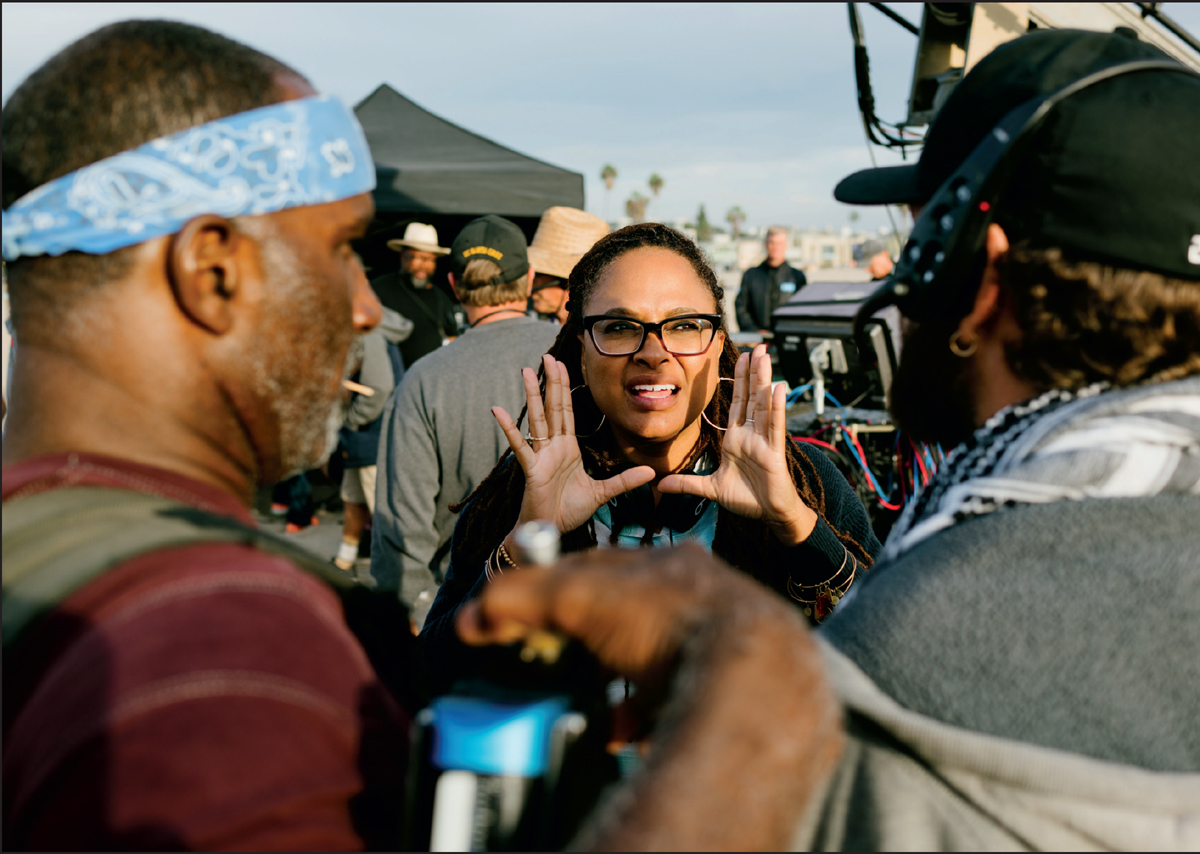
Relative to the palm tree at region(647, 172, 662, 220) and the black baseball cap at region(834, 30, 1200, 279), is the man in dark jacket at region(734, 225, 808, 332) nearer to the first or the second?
the black baseball cap at region(834, 30, 1200, 279)

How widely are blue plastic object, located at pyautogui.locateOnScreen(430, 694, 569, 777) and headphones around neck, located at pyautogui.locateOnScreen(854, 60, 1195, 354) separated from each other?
2.95ft

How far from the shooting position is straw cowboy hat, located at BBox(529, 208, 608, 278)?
16.6 feet

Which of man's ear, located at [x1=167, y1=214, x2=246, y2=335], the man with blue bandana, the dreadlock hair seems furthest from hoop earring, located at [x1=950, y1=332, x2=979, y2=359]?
man's ear, located at [x1=167, y1=214, x2=246, y2=335]

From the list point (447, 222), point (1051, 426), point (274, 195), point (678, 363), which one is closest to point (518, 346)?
point (678, 363)

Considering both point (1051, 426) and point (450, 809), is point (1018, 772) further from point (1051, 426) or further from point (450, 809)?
point (450, 809)

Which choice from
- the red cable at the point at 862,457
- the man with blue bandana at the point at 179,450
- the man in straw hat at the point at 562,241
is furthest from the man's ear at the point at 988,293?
the man in straw hat at the point at 562,241

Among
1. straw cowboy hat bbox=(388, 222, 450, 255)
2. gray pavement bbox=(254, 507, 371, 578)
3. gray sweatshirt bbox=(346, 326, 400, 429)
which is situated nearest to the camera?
gray sweatshirt bbox=(346, 326, 400, 429)

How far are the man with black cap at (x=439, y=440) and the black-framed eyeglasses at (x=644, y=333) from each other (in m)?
1.34

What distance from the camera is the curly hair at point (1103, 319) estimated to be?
112cm

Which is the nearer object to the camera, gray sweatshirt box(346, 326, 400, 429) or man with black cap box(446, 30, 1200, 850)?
man with black cap box(446, 30, 1200, 850)

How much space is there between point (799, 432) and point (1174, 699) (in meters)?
3.71

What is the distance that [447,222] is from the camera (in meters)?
9.71

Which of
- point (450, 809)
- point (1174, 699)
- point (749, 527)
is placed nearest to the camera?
point (450, 809)

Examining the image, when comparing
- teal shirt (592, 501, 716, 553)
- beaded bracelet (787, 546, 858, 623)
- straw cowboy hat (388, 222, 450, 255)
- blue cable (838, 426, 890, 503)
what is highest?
straw cowboy hat (388, 222, 450, 255)
